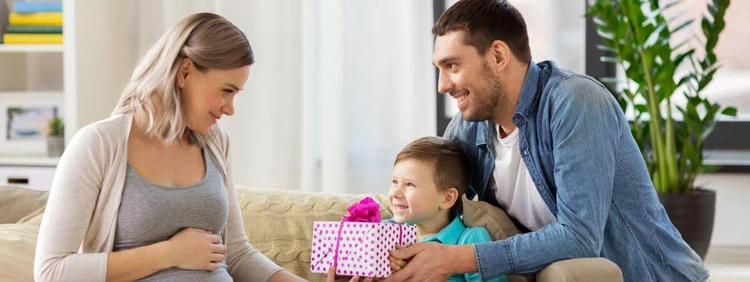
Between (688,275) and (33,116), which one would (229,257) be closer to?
(688,275)

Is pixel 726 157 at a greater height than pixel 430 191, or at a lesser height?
lesser

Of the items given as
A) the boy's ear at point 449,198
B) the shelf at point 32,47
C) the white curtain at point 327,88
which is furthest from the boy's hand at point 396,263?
the shelf at point 32,47

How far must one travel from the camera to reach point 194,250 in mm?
1927

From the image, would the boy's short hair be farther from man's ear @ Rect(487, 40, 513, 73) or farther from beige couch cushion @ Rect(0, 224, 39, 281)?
beige couch cushion @ Rect(0, 224, 39, 281)

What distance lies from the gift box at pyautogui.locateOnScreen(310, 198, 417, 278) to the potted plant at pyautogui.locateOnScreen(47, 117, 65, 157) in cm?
224

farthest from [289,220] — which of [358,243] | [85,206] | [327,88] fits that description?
[327,88]

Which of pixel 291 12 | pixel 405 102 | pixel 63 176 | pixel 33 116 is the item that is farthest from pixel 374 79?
pixel 63 176

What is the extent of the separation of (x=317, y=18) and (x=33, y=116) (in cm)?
125

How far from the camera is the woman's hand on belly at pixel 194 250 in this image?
1899 mm

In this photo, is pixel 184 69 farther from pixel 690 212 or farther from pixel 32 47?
pixel 690 212

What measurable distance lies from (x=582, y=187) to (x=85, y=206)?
3.32ft

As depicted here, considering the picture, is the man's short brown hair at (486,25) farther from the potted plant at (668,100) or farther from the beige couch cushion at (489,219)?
the potted plant at (668,100)

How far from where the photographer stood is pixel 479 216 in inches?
89.1

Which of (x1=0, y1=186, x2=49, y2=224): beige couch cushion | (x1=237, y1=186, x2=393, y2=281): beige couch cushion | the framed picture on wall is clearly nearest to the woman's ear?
(x1=237, y1=186, x2=393, y2=281): beige couch cushion
